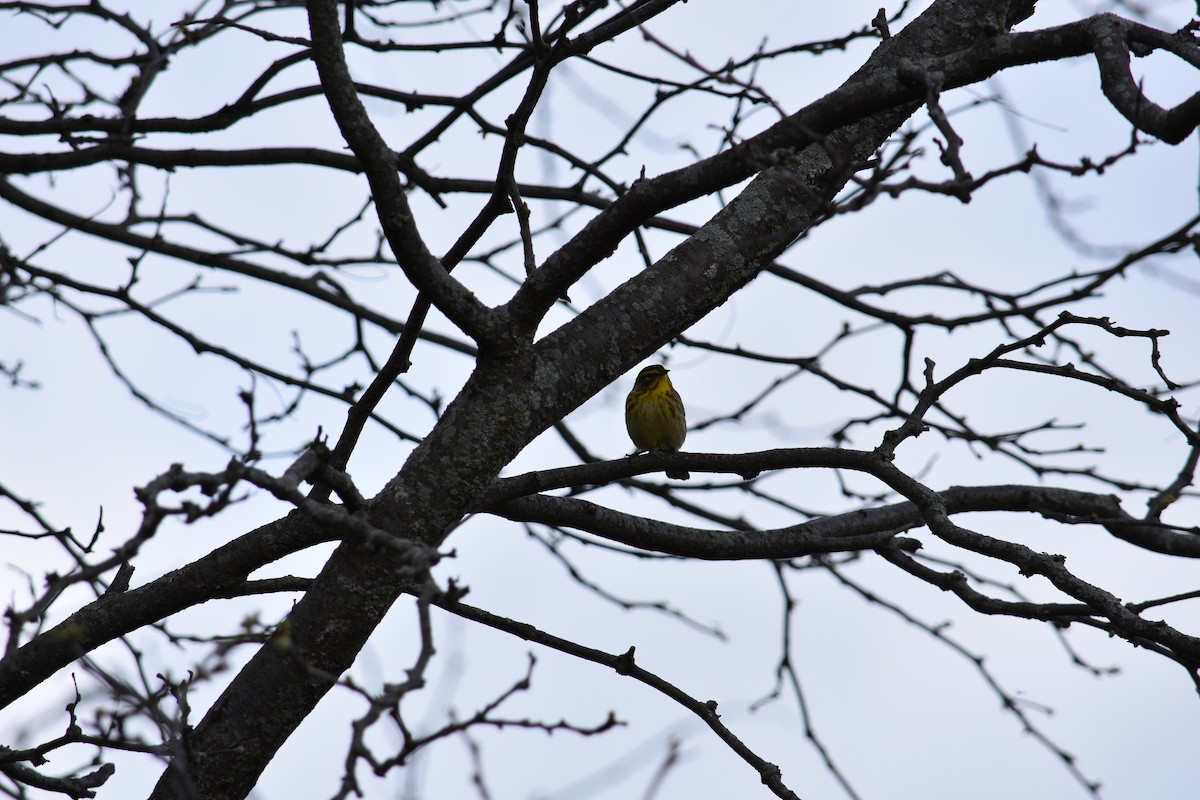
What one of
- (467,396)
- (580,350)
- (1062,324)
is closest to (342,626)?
(467,396)

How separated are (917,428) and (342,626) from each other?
1.72 meters

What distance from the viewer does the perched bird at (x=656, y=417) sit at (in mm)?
6746

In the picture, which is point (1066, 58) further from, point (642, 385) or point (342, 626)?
point (642, 385)

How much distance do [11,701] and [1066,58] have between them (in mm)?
3548

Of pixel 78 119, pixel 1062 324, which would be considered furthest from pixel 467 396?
pixel 78 119

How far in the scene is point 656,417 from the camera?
6727 mm

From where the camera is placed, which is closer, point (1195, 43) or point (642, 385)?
point (1195, 43)

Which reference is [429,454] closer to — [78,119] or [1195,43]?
[1195,43]

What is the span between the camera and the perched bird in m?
6.75

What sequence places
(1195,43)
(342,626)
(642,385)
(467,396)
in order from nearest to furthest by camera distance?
(1195,43), (342,626), (467,396), (642,385)

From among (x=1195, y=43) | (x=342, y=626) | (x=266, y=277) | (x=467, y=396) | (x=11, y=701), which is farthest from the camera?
(x=266, y=277)

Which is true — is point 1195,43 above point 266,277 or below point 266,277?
below

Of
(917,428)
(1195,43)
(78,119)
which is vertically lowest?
(917,428)

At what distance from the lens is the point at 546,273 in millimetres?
3012
